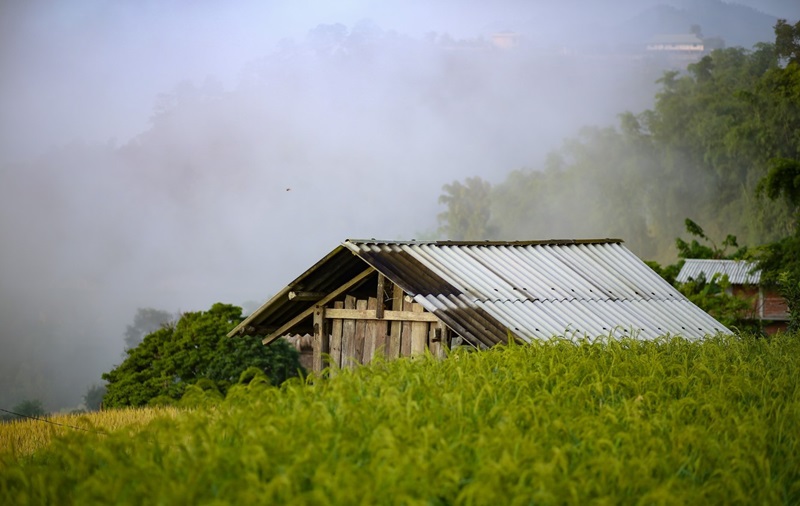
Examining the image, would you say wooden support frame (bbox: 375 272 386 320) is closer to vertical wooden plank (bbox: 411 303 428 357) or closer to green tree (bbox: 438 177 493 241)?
vertical wooden plank (bbox: 411 303 428 357)

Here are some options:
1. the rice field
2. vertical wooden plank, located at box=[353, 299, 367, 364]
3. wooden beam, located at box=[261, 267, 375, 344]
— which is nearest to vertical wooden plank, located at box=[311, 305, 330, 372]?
wooden beam, located at box=[261, 267, 375, 344]

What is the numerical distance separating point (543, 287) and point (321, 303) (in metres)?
3.51

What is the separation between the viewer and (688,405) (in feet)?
24.8

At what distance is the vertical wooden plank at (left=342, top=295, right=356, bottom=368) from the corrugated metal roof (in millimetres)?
26827

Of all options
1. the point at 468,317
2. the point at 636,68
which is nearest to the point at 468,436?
the point at 468,317

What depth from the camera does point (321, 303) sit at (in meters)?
16.0

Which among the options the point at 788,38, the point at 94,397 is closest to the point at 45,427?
the point at 94,397

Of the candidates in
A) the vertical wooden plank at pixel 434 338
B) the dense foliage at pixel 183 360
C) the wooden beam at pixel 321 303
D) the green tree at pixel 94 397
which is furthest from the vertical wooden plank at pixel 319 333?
the green tree at pixel 94 397

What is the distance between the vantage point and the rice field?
16.0 feet

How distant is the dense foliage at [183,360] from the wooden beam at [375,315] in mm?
10896

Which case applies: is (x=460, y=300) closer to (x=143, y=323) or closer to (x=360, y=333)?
(x=360, y=333)

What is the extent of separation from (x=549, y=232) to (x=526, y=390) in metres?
76.7

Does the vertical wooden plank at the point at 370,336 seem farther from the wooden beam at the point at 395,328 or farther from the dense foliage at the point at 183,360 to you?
the dense foliage at the point at 183,360

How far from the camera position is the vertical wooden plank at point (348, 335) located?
1566 centimetres
